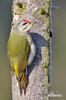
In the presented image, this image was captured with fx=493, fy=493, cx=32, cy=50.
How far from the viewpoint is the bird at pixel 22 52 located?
5359mm

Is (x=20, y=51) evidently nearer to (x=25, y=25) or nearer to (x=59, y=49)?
(x=25, y=25)

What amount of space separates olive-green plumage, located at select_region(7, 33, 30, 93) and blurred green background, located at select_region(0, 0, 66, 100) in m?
5.43

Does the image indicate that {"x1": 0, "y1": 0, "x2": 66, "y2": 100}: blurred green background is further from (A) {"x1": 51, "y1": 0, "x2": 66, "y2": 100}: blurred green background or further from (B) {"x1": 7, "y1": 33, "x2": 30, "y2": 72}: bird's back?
(B) {"x1": 7, "y1": 33, "x2": 30, "y2": 72}: bird's back

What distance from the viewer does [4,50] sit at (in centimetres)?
1147

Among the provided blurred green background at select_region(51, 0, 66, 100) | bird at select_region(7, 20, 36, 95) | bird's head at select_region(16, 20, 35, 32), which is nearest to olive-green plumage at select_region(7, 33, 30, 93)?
bird at select_region(7, 20, 36, 95)

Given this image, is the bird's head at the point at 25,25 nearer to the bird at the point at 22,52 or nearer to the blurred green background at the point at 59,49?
the bird at the point at 22,52

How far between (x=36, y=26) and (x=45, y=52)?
0.31m

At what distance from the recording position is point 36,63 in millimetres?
5543

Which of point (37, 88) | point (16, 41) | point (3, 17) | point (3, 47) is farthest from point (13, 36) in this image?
point (3, 17)

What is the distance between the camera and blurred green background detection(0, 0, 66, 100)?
11.2m

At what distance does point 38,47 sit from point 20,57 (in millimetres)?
315

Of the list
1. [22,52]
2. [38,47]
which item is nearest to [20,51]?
[22,52]

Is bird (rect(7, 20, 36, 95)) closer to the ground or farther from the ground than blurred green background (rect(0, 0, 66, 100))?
farther from the ground

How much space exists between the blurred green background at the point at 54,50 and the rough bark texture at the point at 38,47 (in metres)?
5.19
